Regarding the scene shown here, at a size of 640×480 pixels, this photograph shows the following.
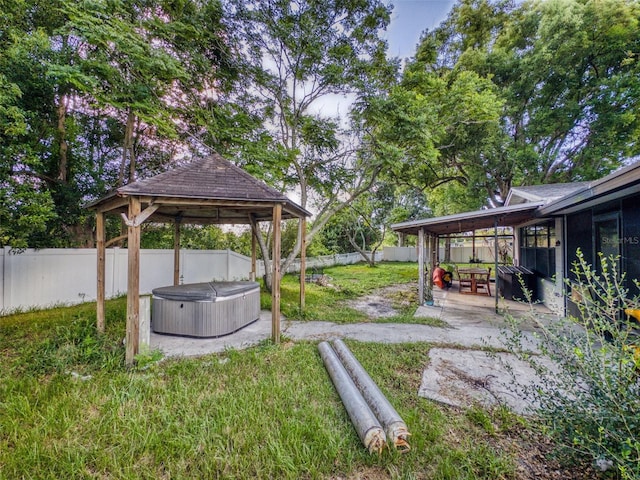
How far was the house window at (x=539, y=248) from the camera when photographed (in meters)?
6.85

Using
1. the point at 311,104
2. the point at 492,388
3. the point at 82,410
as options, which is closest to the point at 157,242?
the point at 311,104

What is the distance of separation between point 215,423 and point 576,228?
23.8ft

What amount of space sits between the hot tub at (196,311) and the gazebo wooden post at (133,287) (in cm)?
102

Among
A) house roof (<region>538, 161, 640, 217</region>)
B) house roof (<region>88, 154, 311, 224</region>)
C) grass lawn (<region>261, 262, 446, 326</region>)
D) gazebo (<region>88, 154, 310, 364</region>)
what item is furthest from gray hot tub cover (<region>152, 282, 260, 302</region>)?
house roof (<region>538, 161, 640, 217</region>)

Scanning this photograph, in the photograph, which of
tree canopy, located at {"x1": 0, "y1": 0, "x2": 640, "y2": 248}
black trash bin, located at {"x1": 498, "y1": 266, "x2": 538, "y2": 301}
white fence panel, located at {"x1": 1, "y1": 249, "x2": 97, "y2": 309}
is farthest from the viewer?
black trash bin, located at {"x1": 498, "y1": 266, "x2": 538, "y2": 301}

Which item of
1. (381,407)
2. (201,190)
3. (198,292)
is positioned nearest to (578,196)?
(381,407)

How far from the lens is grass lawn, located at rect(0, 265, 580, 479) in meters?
2.02

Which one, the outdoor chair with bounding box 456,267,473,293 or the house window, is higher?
the house window

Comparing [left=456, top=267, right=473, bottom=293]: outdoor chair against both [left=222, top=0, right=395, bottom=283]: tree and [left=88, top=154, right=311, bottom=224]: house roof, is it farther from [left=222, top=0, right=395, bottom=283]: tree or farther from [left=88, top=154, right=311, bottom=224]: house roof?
[left=88, top=154, right=311, bottom=224]: house roof

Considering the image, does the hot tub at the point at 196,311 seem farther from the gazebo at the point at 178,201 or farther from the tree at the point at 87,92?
the tree at the point at 87,92

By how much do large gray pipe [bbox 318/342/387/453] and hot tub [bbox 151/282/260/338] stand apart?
7.49ft

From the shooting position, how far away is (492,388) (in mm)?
3135

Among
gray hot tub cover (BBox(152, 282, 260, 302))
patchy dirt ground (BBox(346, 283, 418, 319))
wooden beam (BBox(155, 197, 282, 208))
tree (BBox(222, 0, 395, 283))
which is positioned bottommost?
patchy dirt ground (BBox(346, 283, 418, 319))

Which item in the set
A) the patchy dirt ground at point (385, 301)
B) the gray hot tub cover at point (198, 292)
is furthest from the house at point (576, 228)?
the gray hot tub cover at point (198, 292)
